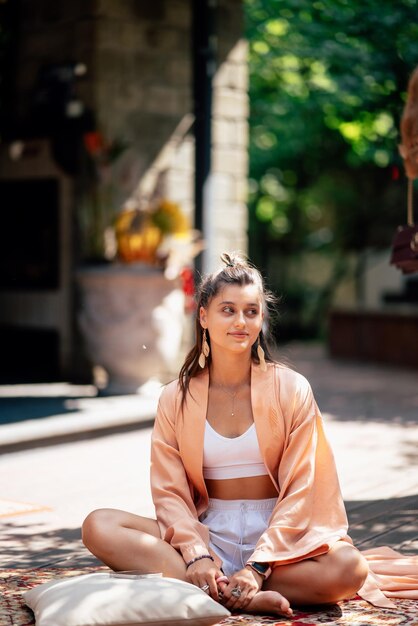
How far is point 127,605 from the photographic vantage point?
379cm

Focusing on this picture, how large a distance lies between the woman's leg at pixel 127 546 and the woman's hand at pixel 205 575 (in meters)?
0.06

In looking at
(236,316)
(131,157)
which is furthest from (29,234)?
(236,316)

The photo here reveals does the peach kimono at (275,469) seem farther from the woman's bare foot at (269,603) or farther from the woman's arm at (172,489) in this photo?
the woman's bare foot at (269,603)

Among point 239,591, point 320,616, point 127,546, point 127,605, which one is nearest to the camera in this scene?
point 127,605

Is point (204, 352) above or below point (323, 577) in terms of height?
above

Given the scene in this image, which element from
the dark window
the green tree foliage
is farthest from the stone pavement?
the green tree foliage

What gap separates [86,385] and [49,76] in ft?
10.5

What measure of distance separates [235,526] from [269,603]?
45 centimetres

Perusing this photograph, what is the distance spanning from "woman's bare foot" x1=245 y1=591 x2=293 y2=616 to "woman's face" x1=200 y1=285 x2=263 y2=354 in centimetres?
95

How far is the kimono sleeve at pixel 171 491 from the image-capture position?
427cm

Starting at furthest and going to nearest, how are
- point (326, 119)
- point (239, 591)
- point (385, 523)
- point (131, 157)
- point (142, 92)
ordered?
point (326, 119) < point (142, 92) < point (131, 157) < point (385, 523) < point (239, 591)

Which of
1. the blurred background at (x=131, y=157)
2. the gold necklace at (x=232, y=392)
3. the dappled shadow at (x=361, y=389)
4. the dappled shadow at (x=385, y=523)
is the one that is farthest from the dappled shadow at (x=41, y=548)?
the blurred background at (x=131, y=157)

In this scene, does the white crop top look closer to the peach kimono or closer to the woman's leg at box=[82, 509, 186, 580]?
the peach kimono

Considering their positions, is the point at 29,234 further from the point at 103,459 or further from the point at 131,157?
the point at 103,459
